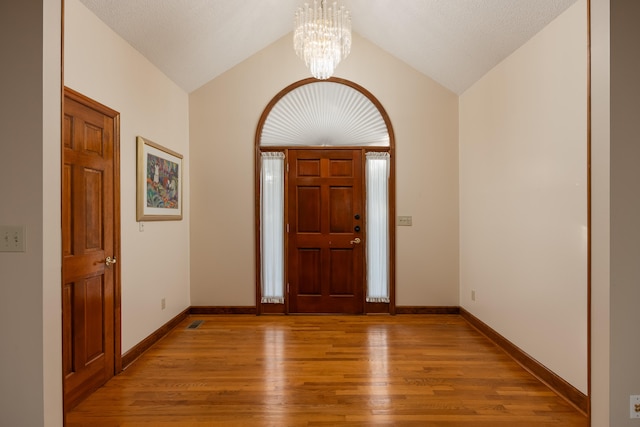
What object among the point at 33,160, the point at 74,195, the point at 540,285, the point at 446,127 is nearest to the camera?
the point at 33,160

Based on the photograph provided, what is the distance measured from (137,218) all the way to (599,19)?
3.51 m

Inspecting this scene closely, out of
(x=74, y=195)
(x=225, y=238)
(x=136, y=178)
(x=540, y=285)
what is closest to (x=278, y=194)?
(x=225, y=238)

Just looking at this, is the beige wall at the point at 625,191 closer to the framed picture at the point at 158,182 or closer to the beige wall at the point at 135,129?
the beige wall at the point at 135,129

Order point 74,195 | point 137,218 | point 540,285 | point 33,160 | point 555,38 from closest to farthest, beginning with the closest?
point 33,160, point 74,195, point 555,38, point 540,285, point 137,218

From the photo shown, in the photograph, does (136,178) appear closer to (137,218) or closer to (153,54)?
(137,218)

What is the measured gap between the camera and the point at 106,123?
121 inches

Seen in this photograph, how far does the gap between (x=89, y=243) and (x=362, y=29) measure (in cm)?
377

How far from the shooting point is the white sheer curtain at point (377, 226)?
4.98 metres

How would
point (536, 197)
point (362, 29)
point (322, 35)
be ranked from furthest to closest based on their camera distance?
1. point (362, 29)
2. point (322, 35)
3. point (536, 197)

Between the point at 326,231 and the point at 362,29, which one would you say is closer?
the point at 362,29

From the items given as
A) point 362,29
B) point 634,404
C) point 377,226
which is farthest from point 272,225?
point 634,404

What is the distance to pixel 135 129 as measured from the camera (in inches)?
139

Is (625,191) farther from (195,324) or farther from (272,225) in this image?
(195,324)

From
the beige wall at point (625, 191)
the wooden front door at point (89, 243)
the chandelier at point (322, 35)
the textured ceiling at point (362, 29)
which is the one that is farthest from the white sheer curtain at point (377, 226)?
the beige wall at point (625, 191)
